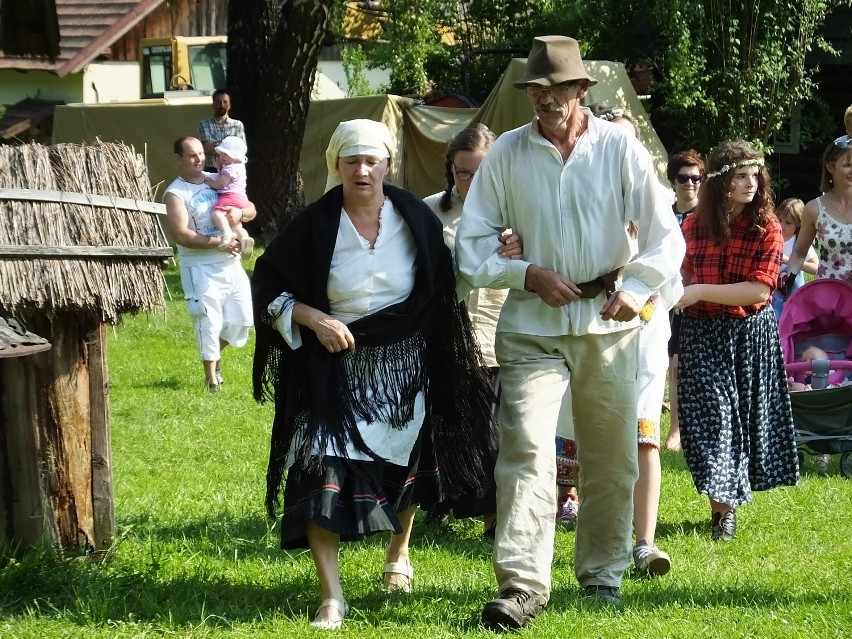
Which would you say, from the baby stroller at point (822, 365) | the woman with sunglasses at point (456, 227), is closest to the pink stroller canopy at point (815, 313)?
the baby stroller at point (822, 365)

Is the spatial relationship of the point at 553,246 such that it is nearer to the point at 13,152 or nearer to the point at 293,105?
the point at 13,152

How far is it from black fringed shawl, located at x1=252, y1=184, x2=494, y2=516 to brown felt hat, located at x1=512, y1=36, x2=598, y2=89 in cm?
69

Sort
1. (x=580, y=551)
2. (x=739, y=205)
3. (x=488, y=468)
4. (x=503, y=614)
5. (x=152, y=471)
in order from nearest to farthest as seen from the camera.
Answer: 1. (x=503, y=614)
2. (x=580, y=551)
3. (x=488, y=468)
4. (x=739, y=205)
5. (x=152, y=471)

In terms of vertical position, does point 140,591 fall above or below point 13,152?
below

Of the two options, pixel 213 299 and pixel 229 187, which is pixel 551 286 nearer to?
pixel 213 299

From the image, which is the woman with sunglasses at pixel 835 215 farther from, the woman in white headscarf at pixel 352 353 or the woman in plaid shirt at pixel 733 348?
the woman in white headscarf at pixel 352 353

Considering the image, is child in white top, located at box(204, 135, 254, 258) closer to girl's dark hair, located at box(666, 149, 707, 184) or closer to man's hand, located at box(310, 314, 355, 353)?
girl's dark hair, located at box(666, 149, 707, 184)

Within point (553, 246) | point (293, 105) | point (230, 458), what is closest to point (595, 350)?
point (553, 246)

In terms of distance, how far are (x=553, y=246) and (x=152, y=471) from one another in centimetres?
368

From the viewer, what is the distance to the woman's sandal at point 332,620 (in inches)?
189

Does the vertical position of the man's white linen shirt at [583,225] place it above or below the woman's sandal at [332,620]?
above

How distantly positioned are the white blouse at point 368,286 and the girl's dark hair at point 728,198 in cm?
199

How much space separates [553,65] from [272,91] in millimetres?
12470

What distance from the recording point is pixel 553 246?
4.98 metres
